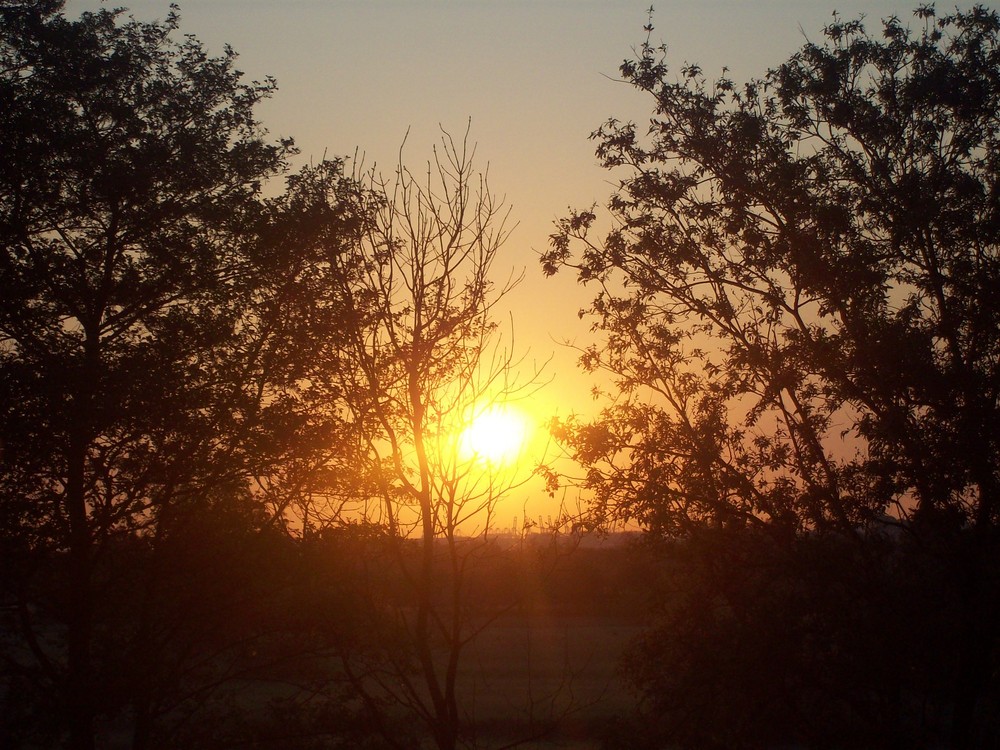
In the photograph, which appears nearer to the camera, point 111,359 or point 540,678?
point 111,359

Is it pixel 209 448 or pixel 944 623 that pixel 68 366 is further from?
pixel 944 623

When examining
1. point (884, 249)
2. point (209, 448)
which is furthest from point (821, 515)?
point (209, 448)

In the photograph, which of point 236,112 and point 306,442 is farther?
point 236,112

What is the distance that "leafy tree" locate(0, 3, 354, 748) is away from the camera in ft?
40.2

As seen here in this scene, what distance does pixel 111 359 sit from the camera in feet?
41.3

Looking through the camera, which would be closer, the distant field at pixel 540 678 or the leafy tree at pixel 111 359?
the leafy tree at pixel 111 359

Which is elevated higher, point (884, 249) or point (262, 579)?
point (884, 249)

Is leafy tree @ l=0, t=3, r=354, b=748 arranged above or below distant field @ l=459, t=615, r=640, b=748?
above

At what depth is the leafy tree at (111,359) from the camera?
12.3 meters

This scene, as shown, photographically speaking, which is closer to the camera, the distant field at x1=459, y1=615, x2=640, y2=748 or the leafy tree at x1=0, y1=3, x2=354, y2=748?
the leafy tree at x1=0, y1=3, x2=354, y2=748

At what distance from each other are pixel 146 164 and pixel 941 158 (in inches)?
439

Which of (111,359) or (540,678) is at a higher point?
(111,359)

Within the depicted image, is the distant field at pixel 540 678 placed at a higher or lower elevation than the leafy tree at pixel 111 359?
lower

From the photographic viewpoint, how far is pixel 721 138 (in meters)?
14.0
